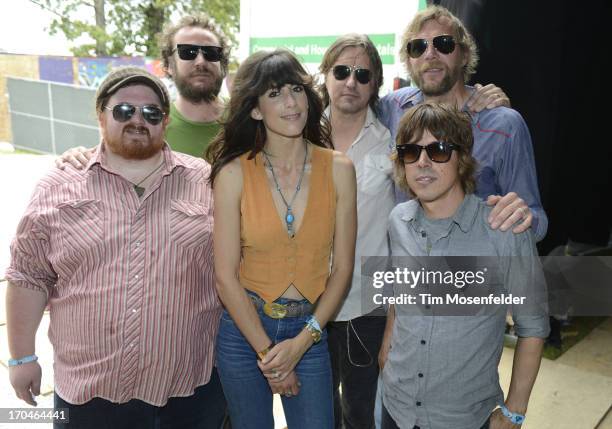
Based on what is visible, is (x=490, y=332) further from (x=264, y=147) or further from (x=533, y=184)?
(x=264, y=147)

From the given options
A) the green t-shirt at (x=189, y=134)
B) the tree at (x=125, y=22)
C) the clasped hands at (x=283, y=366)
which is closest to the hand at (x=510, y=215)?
the clasped hands at (x=283, y=366)

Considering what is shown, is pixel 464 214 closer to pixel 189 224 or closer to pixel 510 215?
pixel 510 215

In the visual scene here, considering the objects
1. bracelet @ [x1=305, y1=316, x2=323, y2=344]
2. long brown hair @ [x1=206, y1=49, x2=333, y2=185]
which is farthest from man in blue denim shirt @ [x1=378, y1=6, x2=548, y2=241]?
bracelet @ [x1=305, y1=316, x2=323, y2=344]

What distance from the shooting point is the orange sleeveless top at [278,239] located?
2.10 m

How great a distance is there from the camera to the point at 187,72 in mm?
3207

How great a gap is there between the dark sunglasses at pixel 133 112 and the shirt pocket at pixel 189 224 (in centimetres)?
36

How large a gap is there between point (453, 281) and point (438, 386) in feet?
1.28

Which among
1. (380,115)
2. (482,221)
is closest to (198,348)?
(482,221)

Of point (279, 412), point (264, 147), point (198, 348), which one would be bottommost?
point (279, 412)

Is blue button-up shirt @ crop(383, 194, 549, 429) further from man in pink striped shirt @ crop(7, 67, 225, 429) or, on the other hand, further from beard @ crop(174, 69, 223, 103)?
beard @ crop(174, 69, 223, 103)

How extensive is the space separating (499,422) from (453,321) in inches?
17.0

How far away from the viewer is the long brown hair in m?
2.10

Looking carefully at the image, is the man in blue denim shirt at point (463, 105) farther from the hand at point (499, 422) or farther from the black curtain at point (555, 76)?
the black curtain at point (555, 76)

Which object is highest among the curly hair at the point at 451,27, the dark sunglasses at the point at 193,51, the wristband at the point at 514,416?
the curly hair at the point at 451,27
